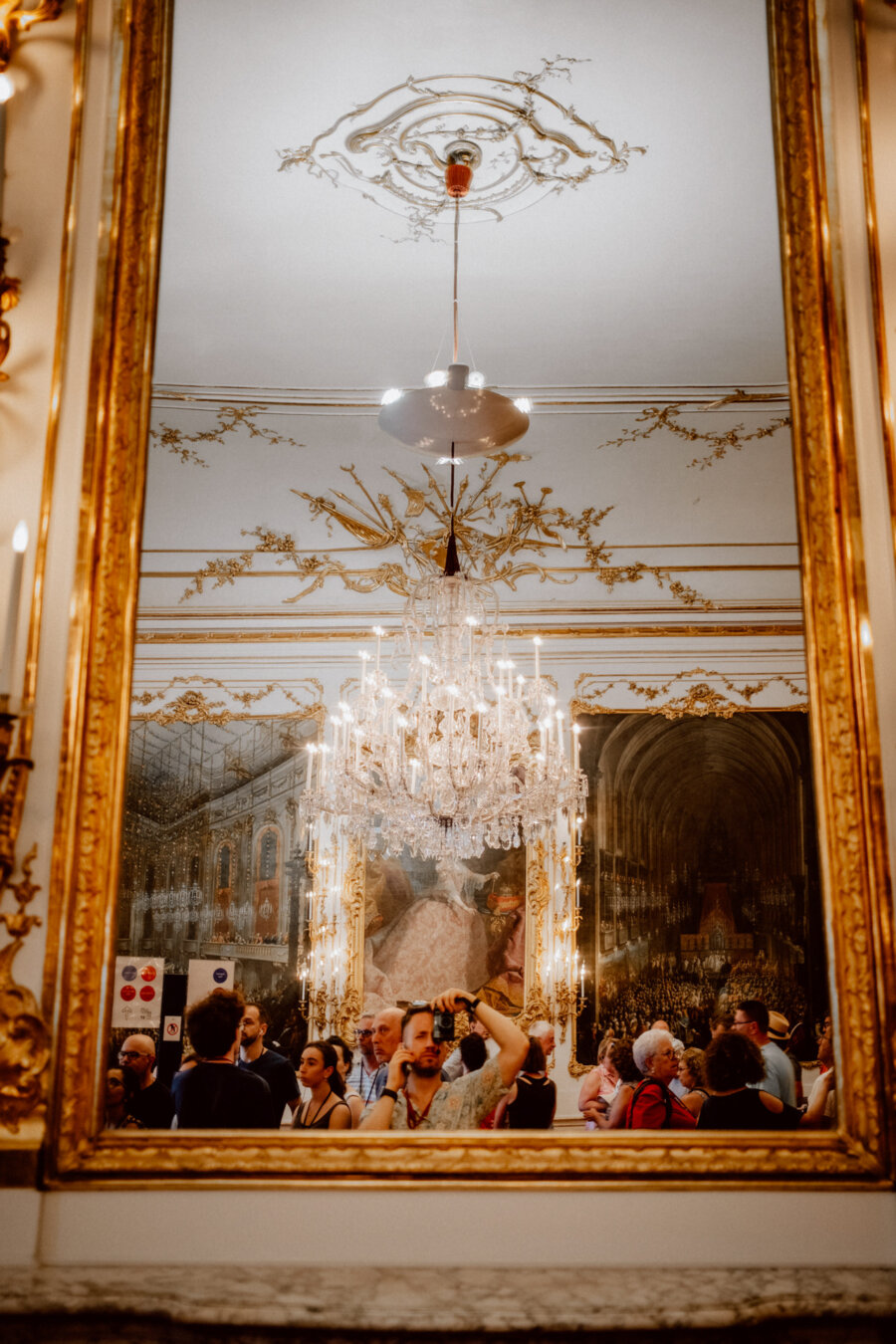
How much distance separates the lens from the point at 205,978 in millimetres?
2223

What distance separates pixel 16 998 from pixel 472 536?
5.37ft

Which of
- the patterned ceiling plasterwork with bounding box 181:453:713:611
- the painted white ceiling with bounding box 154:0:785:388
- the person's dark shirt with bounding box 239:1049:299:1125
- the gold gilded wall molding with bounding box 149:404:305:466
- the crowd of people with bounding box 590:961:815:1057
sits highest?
the painted white ceiling with bounding box 154:0:785:388

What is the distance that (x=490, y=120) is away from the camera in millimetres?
2982

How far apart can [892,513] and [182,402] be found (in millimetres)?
1808

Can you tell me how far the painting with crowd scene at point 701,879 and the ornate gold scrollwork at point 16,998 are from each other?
1288 millimetres

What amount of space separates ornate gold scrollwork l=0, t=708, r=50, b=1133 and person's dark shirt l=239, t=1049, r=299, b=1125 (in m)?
0.44

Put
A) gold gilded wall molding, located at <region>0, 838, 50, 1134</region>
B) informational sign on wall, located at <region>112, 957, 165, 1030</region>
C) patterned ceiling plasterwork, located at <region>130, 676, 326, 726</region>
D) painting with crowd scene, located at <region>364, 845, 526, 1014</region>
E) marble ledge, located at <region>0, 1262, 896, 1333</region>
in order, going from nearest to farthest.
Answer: marble ledge, located at <region>0, 1262, 896, 1333</region> < gold gilded wall molding, located at <region>0, 838, 50, 1134</region> < informational sign on wall, located at <region>112, 957, 165, 1030</region> < patterned ceiling plasterwork, located at <region>130, 676, 326, 726</region> < painting with crowd scene, located at <region>364, 845, 526, 1014</region>

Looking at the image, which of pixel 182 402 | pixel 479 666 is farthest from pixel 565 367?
pixel 182 402

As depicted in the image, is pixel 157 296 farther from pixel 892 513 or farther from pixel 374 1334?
pixel 374 1334

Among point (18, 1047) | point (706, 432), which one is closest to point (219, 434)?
point (706, 432)

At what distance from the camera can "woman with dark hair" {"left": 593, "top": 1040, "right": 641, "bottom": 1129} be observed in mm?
2141

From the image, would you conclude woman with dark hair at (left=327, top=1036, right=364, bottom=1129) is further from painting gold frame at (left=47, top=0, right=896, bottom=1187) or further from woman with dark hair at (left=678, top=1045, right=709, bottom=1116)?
woman with dark hair at (left=678, top=1045, right=709, bottom=1116)

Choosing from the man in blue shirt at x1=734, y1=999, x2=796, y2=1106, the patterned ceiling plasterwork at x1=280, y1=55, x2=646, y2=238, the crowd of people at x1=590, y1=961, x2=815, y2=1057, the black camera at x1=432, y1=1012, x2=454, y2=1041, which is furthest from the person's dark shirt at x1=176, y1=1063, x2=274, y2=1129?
the patterned ceiling plasterwork at x1=280, y1=55, x2=646, y2=238

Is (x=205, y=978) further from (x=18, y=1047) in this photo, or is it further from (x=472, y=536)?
(x=472, y=536)
